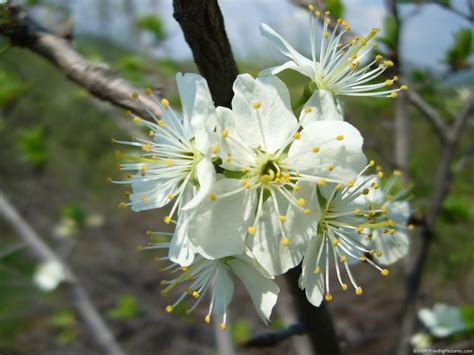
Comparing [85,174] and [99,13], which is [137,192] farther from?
[85,174]

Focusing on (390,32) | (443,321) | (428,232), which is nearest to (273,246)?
(428,232)

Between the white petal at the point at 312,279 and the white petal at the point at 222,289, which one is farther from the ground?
the white petal at the point at 312,279

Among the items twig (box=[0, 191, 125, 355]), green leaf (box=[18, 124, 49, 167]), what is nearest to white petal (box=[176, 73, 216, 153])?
twig (box=[0, 191, 125, 355])

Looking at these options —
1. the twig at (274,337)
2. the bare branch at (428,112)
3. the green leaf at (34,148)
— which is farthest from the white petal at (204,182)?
the green leaf at (34,148)

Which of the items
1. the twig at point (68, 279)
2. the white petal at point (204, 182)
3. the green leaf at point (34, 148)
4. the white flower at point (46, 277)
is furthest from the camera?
the white flower at point (46, 277)

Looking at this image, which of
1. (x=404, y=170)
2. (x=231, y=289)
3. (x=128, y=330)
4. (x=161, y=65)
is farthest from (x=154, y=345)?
(x=231, y=289)

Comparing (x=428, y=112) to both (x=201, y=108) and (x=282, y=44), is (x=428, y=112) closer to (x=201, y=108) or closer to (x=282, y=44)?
(x=282, y=44)

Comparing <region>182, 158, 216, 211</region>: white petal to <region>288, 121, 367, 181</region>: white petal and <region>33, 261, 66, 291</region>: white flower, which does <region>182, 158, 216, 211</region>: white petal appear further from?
<region>33, 261, 66, 291</region>: white flower

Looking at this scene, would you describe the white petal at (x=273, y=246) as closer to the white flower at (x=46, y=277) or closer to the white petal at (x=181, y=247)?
the white petal at (x=181, y=247)
